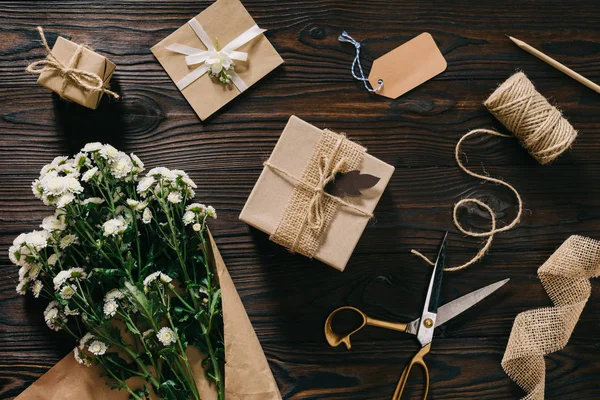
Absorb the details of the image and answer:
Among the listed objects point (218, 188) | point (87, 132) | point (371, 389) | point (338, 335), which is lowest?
point (371, 389)

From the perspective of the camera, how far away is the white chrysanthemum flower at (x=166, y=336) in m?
0.98

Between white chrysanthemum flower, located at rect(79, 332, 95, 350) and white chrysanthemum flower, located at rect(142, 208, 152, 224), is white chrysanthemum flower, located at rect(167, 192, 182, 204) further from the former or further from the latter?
white chrysanthemum flower, located at rect(79, 332, 95, 350)

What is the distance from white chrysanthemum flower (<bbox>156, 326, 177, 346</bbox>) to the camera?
3.21ft

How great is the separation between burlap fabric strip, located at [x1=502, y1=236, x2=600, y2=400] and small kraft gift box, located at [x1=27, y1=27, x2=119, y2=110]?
103 centimetres

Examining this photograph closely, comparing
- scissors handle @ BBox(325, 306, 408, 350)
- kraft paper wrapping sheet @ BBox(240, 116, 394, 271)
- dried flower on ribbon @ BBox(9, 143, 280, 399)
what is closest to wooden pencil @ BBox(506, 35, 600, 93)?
kraft paper wrapping sheet @ BBox(240, 116, 394, 271)

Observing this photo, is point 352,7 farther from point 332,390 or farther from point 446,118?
point 332,390

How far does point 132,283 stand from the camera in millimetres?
969

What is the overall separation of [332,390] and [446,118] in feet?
2.13

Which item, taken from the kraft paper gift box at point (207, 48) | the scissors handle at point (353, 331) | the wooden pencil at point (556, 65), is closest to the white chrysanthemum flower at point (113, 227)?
the kraft paper gift box at point (207, 48)

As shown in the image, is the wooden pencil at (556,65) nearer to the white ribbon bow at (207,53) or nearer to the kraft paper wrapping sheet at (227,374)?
the white ribbon bow at (207,53)

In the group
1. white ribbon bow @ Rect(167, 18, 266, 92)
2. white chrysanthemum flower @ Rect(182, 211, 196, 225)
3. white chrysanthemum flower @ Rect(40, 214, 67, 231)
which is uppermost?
white ribbon bow @ Rect(167, 18, 266, 92)

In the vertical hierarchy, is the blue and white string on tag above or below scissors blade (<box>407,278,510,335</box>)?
above

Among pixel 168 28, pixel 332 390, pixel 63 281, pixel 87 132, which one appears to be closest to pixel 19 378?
pixel 63 281

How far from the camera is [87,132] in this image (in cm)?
115
